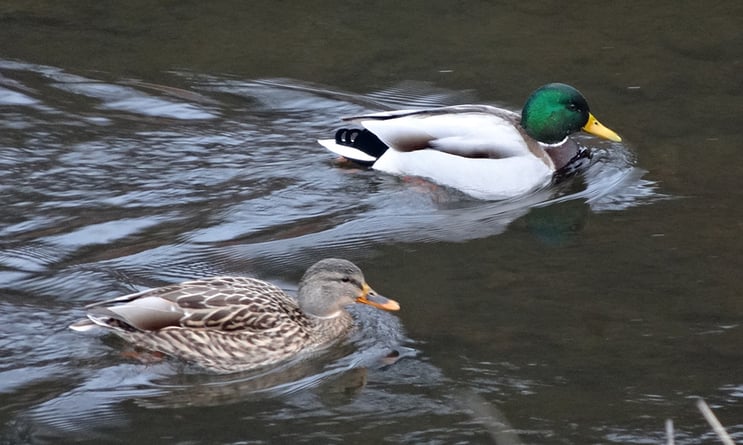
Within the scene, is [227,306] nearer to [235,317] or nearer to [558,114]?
[235,317]

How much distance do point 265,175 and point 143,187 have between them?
2.90 ft

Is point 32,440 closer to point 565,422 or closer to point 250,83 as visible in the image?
point 565,422

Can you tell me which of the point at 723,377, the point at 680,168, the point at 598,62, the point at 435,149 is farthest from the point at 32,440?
the point at 598,62

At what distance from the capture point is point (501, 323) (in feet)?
23.9

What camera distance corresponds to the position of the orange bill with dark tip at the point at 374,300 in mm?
7125

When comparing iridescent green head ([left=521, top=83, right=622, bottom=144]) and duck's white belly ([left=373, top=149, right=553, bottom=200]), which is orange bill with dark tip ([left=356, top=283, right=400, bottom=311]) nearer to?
duck's white belly ([left=373, top=149, right=553, bottom=200])

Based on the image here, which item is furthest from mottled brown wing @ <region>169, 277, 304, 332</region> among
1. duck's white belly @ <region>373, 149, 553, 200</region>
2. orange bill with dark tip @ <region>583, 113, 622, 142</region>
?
orange bill with dark tip @ <region>583, 113, 622, 142</region>

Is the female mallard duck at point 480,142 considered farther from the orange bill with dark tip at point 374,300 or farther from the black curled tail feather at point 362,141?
the orange bill with dark tip at point 374,300

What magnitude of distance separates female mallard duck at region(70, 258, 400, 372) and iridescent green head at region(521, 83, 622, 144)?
3348mm

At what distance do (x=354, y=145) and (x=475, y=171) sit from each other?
94 cm

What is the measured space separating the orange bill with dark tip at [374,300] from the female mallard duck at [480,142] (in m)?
2.60

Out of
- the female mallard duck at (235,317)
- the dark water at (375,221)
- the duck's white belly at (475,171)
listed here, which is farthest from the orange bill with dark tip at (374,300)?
the duck's white belly at (475,171)

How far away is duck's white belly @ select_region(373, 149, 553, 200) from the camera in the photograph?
966 centimetres

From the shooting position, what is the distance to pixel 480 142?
9812 millimetres
